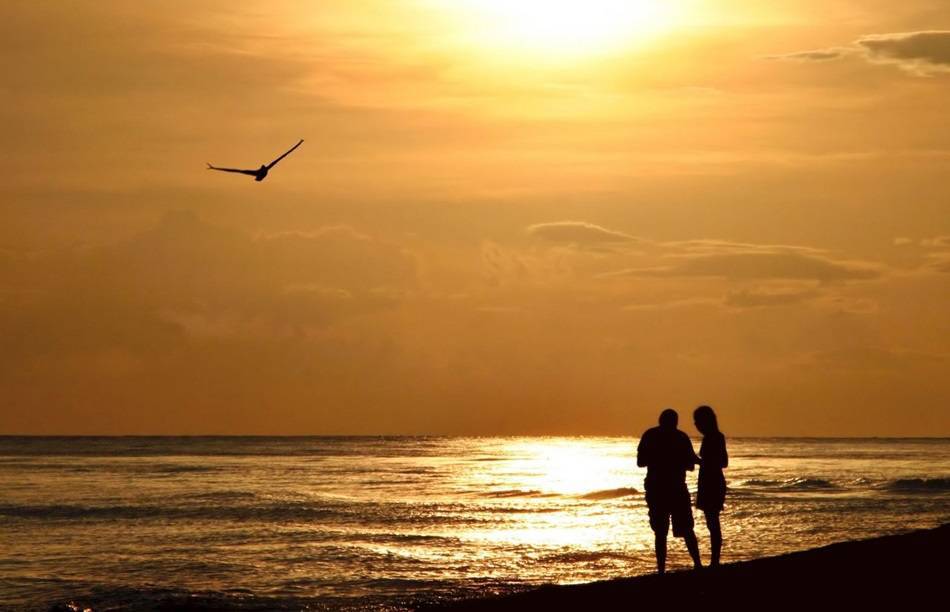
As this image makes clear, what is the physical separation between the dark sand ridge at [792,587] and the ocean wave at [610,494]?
31475 mm

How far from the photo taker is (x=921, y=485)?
2062 inches

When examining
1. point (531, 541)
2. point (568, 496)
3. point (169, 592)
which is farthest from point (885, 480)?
point (169, 592)

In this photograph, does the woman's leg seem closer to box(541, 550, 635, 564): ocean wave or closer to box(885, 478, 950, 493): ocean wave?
box(541, 550, 635, 564): ocean wave

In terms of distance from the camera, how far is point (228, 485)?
55594 mm

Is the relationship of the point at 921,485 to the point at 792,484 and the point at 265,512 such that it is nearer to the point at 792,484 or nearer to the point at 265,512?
the point at 792,484

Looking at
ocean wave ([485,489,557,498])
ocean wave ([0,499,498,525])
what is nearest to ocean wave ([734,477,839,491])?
ocean wave ([485,489,557,498])

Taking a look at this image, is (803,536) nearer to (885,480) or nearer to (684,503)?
(684,503)

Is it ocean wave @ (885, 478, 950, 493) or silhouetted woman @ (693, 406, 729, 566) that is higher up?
silhouetted woman @ (693, 406, 729, 566)

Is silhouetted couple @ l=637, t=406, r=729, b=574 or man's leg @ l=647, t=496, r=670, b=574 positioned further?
man's leg @ l=647, t=496, r=670, b=574

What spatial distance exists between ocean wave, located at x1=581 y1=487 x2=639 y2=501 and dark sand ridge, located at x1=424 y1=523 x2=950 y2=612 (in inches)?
1239

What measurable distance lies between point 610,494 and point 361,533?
65.2ft

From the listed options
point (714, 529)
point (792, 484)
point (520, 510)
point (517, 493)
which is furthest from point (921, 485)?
point (714, 529)

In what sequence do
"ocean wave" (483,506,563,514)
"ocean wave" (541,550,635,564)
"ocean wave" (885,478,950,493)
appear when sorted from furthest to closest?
"ocean wave" (885,478,950,493), "ocean wave" (483,506,563,514), "ocean wave" (541,550,635,564)

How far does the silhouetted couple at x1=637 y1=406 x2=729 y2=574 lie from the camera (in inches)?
577
